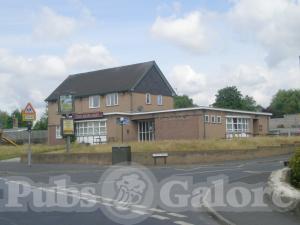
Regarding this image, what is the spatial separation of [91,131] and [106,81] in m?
8.73

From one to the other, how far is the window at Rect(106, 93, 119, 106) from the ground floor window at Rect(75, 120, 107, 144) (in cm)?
416

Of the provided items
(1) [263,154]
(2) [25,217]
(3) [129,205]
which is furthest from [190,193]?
(1) [263,154]

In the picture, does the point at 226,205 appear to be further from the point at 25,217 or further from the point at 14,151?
the point at 14,151

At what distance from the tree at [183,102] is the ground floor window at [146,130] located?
6893 centimetres

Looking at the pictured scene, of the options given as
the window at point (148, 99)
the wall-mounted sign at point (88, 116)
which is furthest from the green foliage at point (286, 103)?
the wall-mounted sign at point (88, 116)

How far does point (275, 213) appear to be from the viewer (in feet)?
39.2

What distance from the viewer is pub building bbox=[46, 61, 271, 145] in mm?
53094

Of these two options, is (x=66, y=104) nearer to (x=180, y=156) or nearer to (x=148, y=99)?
(x=180, y=156)

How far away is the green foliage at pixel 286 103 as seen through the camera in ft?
423

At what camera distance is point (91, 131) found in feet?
196

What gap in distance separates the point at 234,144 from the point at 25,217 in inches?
1073

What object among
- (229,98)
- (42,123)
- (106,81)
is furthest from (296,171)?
(42,123)

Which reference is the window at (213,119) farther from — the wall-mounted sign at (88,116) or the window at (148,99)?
the window at (148,99)

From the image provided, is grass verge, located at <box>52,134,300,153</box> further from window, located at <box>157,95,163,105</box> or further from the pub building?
window, located at <box>157,95,163,105</box>
